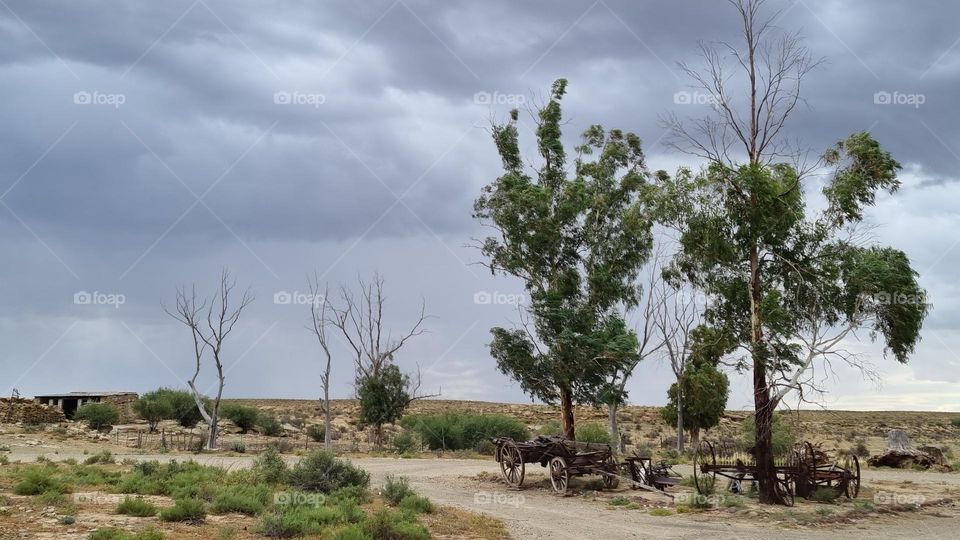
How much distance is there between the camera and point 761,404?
66.2 ft

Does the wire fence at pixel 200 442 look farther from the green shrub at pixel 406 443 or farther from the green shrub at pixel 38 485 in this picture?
the green shrub at pixel 38 485

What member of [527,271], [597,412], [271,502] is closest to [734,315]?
[527,271]

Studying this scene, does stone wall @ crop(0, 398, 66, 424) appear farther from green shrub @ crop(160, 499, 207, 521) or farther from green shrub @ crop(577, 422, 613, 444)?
green shrub @ crop(160, 499, 207, 521)

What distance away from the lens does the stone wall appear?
47.4 meters

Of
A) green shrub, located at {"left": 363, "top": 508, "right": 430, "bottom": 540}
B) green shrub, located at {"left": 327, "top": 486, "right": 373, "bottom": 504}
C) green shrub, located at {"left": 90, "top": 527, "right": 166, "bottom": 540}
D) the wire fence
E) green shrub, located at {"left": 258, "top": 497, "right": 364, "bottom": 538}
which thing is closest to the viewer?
green shrub, located at {"left": 90, "top": 527, "right": 166, "bottom": 540}

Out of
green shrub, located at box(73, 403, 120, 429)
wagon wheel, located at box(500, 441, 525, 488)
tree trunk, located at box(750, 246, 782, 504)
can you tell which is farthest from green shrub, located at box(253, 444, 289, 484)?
green shrub, located at box(73, 403, 120, 429)

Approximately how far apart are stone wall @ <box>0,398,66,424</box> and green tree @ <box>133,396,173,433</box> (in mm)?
4583

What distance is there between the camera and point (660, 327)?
37969 mm

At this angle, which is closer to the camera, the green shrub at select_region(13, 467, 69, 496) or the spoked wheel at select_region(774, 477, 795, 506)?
the green shrub at select_region(13, 467, 69, 496)

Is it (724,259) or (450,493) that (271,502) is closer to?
(450,493)

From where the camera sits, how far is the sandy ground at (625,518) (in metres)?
15.8

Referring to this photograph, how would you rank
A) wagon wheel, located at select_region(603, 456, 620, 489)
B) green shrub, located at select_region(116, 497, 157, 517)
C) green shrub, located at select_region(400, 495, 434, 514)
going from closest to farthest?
green shrub, located at select_region(116, 497, 157, 517), green shrub, located at select_region(400, 495, 434, 514), wagon wheel, located at select_region(603, 456, 620, 489)

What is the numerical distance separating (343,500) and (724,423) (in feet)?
186

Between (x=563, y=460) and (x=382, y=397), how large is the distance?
22.9 meters
